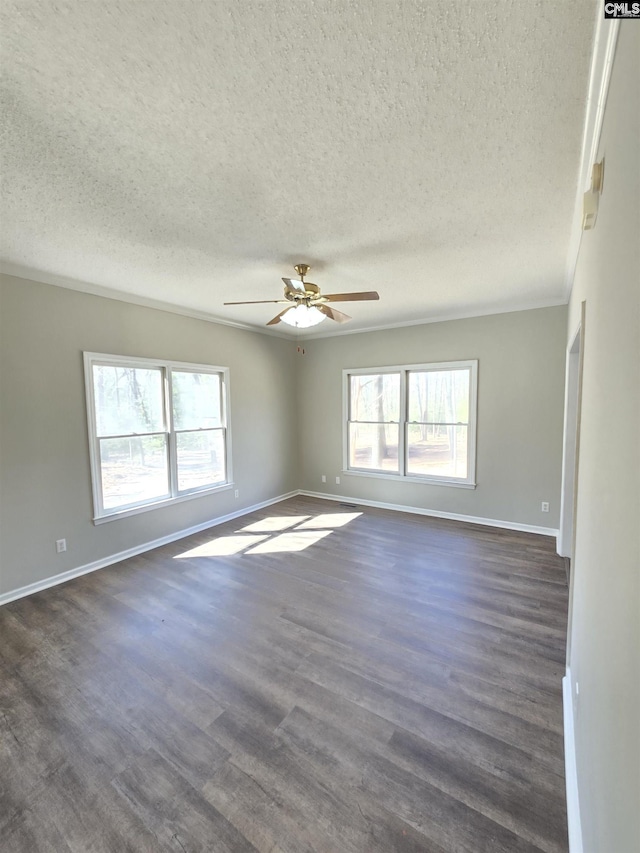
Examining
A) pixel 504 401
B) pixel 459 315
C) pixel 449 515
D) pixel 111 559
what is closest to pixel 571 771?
pixel 449 515

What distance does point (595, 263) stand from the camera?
4.83 ft

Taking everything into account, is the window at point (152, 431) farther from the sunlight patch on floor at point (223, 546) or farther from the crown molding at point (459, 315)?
the crown molding at point (459, 315)

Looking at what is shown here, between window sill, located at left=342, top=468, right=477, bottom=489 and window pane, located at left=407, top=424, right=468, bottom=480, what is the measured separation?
0.08 metres

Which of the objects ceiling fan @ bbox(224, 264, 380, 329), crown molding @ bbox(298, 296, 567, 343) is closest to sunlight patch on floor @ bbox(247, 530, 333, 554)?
ceiling fan @ bbox(224, 264, 380, 329)

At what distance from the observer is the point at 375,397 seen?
5.46 meters

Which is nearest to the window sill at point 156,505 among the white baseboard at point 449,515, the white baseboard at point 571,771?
the white baseboard at point 449,515

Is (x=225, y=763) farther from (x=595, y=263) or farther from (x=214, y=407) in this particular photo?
(x=214, y=407)

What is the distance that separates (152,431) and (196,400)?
732mm

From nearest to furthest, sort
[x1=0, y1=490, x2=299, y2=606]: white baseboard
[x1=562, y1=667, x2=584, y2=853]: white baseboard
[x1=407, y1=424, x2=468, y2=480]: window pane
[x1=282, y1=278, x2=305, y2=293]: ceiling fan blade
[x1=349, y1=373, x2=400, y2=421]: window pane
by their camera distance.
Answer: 1. [x1=562, y1=667, x2=584, y2=853]: white baseboard
2. [x1=282, y1=278, x2=305, y2=293]: ceiling fan blade
3. [x1=0, y1=490, x2=299, y2=606]: white baseboard
4. [x1=407, y1=424, x2=468, y2=480]: window pane
5. [x1=349, y1=373, x2=400, y2=421]: window pane

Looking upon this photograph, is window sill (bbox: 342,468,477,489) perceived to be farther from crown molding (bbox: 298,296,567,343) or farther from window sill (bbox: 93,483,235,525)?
crown molding (bbox: 298,296,567,343)

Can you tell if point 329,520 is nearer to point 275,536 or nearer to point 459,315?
point 275,536

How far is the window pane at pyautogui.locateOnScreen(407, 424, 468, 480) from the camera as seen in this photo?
477 centimetres

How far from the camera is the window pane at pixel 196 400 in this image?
4297 mm

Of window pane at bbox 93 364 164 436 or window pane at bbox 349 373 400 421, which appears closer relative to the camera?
window pane at bbox 93 364 164 436
